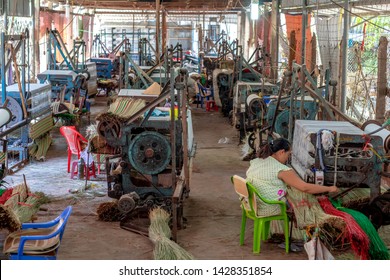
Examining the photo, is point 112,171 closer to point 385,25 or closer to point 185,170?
point 185,170

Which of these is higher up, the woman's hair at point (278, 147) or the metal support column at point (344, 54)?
the metal support column at point (344, 54)

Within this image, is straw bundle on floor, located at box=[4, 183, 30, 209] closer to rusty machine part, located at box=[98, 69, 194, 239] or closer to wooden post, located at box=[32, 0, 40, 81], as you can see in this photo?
rusty machine part, located at box=[98, 69, 194, 239]

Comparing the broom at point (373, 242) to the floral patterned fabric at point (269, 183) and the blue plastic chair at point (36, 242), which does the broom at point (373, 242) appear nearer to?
the floral patterned fabric at point (269, 183)

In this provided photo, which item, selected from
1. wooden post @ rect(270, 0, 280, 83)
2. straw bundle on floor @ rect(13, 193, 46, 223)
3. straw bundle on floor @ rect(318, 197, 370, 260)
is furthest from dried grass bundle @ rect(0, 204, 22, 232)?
wooden post @ rect(270, 0, 280, 83)

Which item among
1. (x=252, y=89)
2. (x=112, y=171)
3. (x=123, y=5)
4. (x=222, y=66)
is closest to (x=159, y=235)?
(x=112, y=171)

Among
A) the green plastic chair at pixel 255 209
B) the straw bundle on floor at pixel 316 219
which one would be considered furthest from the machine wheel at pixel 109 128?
the straw bundle on floor at pixel 316 219

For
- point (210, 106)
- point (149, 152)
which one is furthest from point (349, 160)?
point (210, 106)

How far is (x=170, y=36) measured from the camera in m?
48.4

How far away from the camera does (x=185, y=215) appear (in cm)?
974

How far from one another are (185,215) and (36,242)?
133 inches

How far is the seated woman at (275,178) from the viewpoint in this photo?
7.43 metres

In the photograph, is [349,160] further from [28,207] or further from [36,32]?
[36,32]

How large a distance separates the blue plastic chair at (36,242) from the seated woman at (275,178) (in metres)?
2.16

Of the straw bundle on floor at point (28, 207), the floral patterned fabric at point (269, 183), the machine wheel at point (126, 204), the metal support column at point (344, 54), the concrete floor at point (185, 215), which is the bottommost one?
the concrete floor at point (185, 215)
